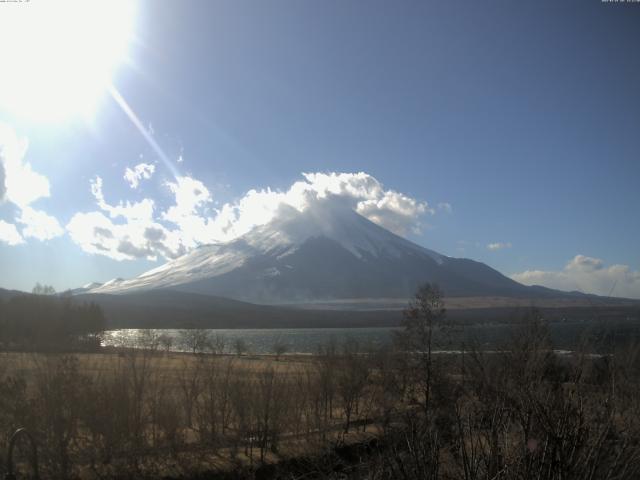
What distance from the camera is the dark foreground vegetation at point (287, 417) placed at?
4508mm

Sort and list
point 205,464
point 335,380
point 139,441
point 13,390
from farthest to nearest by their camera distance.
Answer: point 335,380 < point 205,464 < point 139,441 < point 13,390

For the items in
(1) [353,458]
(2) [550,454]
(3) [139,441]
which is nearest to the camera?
(2) [550,454]

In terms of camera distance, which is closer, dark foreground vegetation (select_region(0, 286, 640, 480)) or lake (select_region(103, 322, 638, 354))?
dark foreground vegetation (select_region(0, 286, 640, 480))

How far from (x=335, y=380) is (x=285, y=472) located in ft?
30.5

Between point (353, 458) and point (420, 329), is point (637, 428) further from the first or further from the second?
point (420, 329)

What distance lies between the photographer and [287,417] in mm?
23281

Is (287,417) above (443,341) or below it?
below

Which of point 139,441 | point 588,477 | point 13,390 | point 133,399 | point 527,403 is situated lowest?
point 139,441

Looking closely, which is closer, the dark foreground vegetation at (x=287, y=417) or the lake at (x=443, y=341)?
the dark foreground vegetation at (x=287, y=417)

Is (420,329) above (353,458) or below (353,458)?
above

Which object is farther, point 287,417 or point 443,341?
point 443,341

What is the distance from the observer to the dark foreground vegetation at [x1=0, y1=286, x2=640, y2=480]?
4.51m

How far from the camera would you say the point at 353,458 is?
70.8ft

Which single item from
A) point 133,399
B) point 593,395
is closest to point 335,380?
point 133,399
